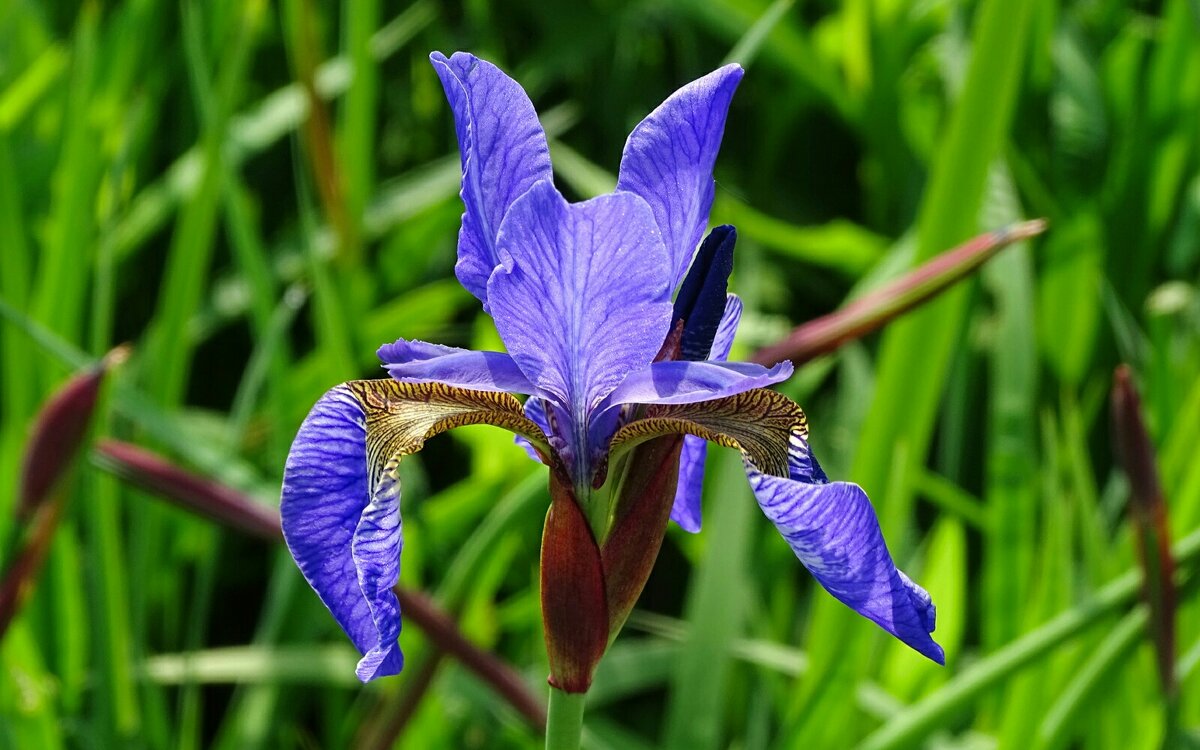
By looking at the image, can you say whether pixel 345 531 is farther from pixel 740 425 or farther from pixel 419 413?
pixel 740 425

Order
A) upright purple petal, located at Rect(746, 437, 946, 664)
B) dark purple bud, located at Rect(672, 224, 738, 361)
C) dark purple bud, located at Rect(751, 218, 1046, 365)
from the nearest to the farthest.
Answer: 1. upright purple petal, located at Rect(746, 437, 946, 664)
2. dark purple bud, located at Rect(672, 224, 738, 361)
3. dark purple bud, located at Rect(751, 218, 1046, 365)

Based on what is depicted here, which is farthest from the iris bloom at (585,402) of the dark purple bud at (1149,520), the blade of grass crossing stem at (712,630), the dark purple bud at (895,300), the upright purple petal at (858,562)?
the blade of grass crossing stem at (712,630)

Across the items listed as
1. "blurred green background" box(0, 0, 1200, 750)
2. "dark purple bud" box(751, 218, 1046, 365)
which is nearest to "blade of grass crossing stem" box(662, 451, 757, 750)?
"blurred green background" box(0, 0, 1200, 750)

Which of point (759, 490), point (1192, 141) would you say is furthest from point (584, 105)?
point (759, 490)

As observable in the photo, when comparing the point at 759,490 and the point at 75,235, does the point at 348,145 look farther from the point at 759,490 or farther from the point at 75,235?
the point at 759,490

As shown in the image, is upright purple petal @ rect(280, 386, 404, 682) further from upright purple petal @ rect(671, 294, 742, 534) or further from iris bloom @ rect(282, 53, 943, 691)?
upright purple petal @ rect(671, 294, 742, 534)

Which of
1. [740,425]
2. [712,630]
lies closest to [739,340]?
[712,630]
